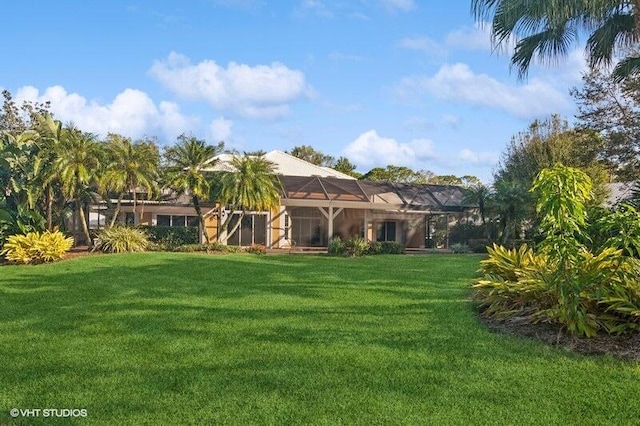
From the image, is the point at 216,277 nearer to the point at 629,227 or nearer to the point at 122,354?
the point at 122,354

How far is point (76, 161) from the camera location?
2053 centimetres

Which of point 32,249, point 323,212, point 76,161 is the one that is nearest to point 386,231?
point 323,212

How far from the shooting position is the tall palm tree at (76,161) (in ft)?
65.8

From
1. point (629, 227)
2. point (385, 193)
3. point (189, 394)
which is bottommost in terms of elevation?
point (189, 394)

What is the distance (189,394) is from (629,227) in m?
5.19

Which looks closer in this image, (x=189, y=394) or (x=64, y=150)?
(x=189, y=394)

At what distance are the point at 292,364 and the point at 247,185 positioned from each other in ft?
58.3

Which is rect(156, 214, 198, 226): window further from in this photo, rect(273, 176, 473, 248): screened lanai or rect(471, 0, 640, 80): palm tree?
rect(471, 0, 640, 80): palm tree

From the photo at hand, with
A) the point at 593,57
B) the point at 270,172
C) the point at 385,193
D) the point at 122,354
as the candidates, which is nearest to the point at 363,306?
the point at 122,354

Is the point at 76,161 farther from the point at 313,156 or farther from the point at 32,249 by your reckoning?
the point at 313,156

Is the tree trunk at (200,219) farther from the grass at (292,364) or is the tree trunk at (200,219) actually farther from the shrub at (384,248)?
the grass at (292,364)

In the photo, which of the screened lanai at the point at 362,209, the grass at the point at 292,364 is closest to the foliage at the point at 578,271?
the grass at the point at 292,364

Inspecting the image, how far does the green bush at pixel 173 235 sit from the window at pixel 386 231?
11.7 m

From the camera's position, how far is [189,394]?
15.1 feet
